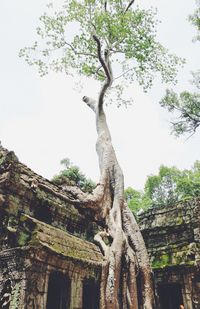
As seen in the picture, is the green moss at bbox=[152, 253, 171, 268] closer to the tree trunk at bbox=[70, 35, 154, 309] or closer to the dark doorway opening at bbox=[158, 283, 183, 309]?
the dark doorway opening at bbox=[158, 283, 183, 309]

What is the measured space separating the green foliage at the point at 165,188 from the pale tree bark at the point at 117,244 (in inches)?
710

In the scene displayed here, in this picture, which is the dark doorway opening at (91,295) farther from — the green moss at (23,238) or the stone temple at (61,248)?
the green moss at (23,238)

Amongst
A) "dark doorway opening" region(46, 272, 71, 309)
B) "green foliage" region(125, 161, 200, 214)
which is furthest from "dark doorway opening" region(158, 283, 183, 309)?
"green foliage" region(125, 161, 200, 214)

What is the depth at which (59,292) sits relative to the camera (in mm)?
5711

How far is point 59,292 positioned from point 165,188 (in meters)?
21.9

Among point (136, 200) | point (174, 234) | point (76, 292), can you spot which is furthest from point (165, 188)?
point (76, 292)

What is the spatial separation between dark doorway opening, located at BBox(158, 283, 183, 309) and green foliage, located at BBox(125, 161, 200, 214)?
1690 cm

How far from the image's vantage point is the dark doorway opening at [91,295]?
6211mm

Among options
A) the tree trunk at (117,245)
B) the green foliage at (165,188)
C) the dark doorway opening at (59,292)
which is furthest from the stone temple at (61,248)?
the green foliage at (165,188)

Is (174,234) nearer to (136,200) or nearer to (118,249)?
(118,249)

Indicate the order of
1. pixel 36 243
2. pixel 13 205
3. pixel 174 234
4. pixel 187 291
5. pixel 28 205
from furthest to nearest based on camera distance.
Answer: pixel 174 234 < pixel 187 291 < pixel 28 205 < pixel 13 205 < pixel 36 243

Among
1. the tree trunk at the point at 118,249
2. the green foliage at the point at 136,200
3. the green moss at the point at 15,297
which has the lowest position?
the green moss at the point at 15,297

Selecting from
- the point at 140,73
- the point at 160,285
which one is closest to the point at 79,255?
the point at 160,285

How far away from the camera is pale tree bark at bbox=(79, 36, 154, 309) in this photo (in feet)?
16.3
